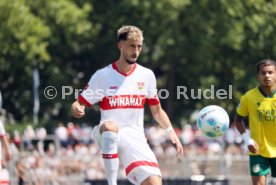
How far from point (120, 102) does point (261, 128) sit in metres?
2.76

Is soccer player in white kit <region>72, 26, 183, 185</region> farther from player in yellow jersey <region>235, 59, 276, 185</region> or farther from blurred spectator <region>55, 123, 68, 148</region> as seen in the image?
blurred spectator <region>55, 123, 68, 148</region>

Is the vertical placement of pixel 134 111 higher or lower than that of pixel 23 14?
lower

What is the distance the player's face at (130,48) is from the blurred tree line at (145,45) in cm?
2636

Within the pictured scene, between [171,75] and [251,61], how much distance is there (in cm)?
415

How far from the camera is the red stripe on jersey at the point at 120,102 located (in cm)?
1178

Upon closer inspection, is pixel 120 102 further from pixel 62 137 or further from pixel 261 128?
pixel 62 137

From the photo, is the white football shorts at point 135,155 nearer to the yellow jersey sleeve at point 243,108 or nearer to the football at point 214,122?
the football at point 214,122

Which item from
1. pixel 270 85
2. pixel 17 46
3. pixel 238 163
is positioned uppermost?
pixel 17 46

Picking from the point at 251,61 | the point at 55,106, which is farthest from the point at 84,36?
the point at 251,61

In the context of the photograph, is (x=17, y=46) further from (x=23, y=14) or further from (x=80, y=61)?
(x=80, y=61)

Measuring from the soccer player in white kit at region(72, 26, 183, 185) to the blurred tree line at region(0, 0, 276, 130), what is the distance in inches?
1033

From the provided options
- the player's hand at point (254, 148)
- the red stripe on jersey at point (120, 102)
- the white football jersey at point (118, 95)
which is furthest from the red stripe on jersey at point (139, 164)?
the player's hand at point (254, 148)

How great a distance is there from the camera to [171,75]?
44312 millimetres

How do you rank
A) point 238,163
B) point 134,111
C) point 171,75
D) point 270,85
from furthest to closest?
1. point 171,75
2. point 238,163
3. point 270,85
4. point 134,111
